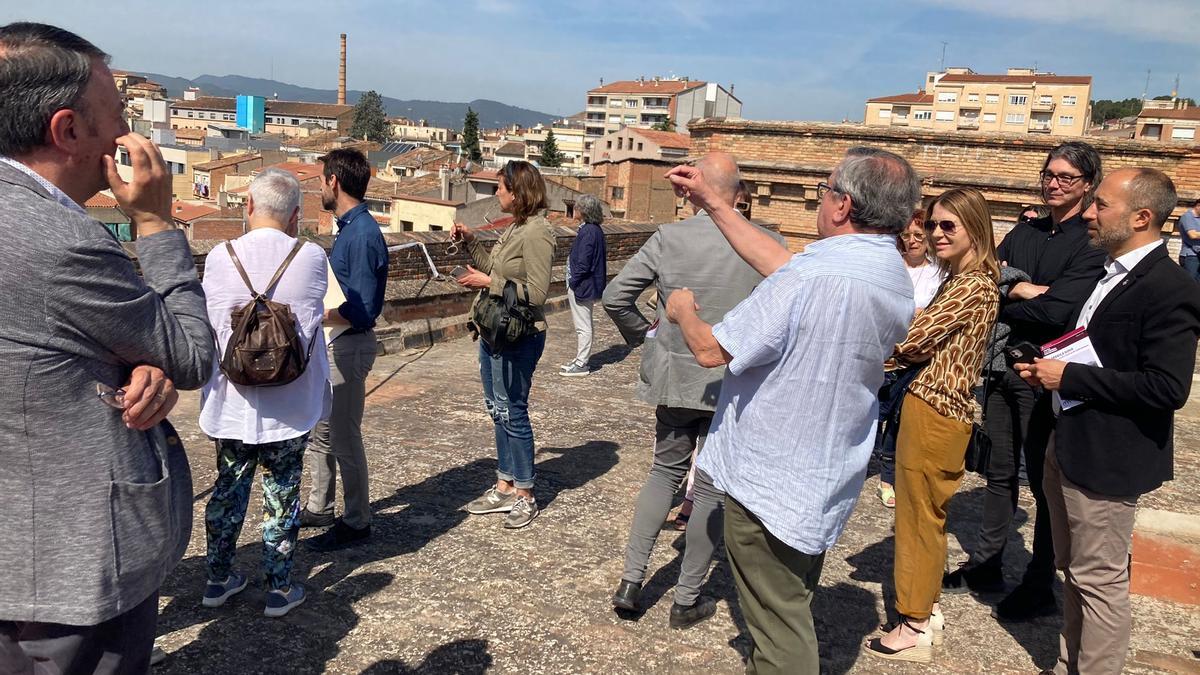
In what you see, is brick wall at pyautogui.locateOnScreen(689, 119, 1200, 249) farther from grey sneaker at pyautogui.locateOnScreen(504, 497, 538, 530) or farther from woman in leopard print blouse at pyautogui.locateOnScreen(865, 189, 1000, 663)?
grey sneaker at pyautogui.locateOnScreen(504, 497, 538, 530)

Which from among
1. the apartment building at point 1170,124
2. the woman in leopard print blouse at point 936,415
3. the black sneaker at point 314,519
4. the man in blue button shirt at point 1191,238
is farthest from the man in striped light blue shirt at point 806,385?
the apartment building at point 1170,124

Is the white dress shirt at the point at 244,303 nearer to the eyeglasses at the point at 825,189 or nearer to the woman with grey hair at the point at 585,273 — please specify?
the eyeglasses at the point at 825,189

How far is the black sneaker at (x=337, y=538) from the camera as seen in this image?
4.14 metres

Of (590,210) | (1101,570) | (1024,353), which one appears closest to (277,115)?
(590,210)

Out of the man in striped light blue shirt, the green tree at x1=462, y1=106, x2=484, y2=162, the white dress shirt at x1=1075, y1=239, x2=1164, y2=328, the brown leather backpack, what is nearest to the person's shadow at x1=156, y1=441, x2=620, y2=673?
the brown leather backpack

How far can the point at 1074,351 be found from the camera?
3107mm

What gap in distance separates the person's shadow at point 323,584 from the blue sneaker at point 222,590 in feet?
0.12

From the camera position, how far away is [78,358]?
1.66 m

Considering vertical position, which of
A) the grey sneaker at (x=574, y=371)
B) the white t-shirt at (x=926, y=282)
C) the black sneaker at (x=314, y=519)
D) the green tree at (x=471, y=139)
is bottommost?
the black sneaker at (x=314, y=519)

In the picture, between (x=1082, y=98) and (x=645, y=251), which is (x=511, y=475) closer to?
(x=645, y=251)

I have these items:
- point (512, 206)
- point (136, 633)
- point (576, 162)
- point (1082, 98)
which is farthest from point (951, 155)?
point (576, 162)

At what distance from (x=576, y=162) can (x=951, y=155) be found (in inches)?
3934

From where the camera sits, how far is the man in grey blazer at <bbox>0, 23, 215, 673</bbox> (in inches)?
62.1

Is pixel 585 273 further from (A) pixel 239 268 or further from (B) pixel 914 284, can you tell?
(A) pixel 239 268
